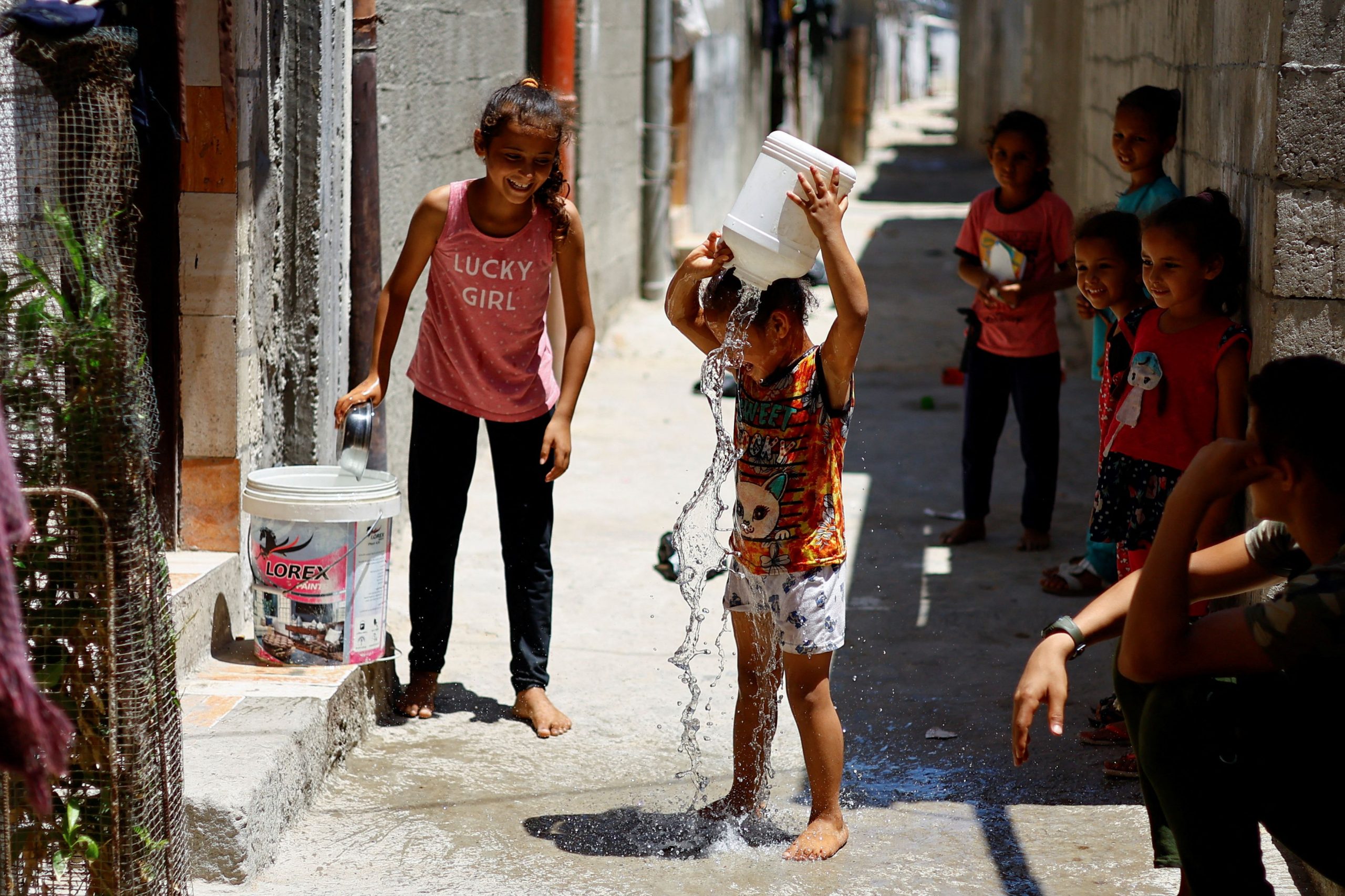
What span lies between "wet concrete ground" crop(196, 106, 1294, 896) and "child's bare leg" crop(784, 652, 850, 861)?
0.05 meters

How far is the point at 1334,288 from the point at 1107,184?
4754mm

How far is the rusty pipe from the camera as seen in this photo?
4535mm

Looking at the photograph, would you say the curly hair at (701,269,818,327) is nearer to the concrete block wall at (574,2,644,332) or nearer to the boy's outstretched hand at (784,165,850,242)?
the boy's outstretched hand at (784,165,850,242)

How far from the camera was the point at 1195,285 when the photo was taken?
335cm

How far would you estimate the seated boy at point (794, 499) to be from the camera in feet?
9.95

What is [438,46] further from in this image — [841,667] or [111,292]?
[111,292]

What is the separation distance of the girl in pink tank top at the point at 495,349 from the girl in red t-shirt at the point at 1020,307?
6.37ft

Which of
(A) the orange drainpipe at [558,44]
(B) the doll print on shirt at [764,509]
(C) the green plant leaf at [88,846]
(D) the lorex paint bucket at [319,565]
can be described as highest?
(A) the orange drainpipe at [558,44]

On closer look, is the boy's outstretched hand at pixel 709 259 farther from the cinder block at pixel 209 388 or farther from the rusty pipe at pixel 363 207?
the rusty pipe at pixel 363 207

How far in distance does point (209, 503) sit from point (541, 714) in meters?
1.08

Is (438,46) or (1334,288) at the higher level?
(438,46)

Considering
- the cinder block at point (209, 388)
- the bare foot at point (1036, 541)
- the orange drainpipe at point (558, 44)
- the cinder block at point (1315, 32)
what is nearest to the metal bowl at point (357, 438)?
the cinder block at point (209, 388)

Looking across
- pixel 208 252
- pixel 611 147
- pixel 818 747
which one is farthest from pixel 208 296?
pixel 611 147

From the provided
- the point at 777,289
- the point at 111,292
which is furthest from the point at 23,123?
the point at 777,289
